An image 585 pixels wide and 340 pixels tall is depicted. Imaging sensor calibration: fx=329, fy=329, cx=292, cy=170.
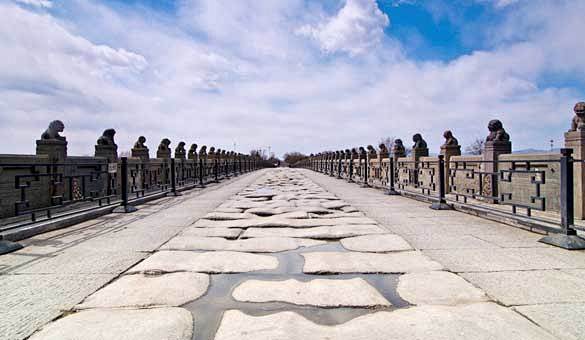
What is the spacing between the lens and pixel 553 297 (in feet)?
7.72

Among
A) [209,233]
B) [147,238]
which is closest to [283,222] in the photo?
[209,233]

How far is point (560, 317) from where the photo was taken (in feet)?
6.73

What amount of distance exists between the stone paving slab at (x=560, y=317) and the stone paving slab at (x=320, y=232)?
7.84ft

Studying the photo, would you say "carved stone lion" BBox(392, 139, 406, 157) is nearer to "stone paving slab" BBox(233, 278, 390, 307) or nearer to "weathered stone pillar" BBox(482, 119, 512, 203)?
"weathered stone pillar" BBox(482, 119, 512, 203)

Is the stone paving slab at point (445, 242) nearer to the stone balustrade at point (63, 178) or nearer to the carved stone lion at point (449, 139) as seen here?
the stone balustrade at point (63, 178)

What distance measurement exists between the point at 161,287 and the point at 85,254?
1.70 meters

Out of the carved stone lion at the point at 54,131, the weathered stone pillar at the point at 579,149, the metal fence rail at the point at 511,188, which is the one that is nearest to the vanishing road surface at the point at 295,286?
the metal fence rail at the point at 511,188

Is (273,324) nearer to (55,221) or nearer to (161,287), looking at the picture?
(161,287)

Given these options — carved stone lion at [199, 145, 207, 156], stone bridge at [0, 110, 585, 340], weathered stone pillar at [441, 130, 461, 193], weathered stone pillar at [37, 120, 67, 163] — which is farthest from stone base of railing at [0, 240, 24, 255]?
carved stone lion at [199, 145, 207, 156]

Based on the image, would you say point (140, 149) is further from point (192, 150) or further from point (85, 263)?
point (85, 263)

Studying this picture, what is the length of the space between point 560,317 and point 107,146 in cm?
1089

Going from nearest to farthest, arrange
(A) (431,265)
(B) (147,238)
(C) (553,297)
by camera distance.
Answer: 1. (C) (553,297)
2. (A) (431,265)
3. (B) (147,238)

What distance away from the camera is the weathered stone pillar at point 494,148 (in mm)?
8180

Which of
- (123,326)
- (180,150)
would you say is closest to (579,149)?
(123,326)
